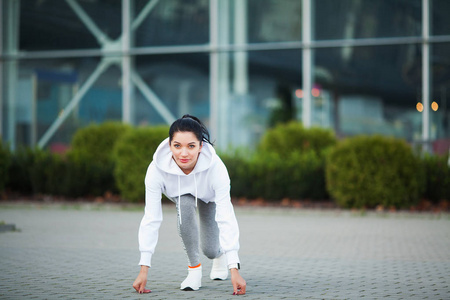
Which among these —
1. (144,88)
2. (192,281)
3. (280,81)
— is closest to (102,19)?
(144,88)

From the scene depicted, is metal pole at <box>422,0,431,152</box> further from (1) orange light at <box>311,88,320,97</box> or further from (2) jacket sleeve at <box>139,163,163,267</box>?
(2) jacket sleeve at <box>139,163,163,267</box>

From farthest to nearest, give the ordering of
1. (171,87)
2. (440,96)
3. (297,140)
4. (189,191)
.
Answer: (171,87) < (440,96) < (297,140) < (189,191)

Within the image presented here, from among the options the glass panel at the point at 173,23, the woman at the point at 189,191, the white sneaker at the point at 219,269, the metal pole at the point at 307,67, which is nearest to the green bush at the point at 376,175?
the metal pole at the point at 307,67

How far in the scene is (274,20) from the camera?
17438 mm

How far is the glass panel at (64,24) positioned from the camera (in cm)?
1845

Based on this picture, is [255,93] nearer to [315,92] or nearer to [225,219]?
[315,92]

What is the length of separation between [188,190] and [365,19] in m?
12.8

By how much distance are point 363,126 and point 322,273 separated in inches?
432

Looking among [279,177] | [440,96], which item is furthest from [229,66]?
[440,96]

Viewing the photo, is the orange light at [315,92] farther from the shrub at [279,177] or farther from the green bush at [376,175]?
the green bush at [376,175]

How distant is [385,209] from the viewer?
1258cm

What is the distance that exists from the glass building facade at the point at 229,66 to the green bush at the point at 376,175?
3.87m

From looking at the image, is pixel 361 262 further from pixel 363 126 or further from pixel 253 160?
pixel 363 126

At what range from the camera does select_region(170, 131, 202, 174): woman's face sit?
4973 mm
